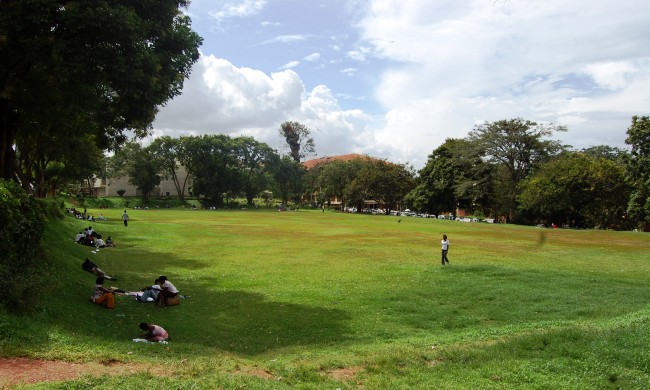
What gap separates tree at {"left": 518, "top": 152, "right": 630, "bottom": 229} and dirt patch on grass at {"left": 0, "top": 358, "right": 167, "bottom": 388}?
60.0 meters

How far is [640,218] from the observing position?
53.8m

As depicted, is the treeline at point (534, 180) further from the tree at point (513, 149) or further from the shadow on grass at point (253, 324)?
the shadow on grass at point (253, 324)

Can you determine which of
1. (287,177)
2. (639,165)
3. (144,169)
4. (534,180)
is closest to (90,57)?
(639,165)

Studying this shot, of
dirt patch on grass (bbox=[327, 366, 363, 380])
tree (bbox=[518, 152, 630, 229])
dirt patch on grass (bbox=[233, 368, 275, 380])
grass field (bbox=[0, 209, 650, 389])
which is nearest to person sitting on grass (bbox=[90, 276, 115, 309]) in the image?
grass field (bbox=[0, 209, 650, 389])

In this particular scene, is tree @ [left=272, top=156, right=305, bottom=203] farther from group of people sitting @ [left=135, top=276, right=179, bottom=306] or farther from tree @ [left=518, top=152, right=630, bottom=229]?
group of people sitting @ [left=135, top=276, right=179, bottom=306]

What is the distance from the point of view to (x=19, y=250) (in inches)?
459

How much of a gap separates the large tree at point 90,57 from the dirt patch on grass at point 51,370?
8606mm

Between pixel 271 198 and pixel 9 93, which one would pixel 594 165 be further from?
pixel 271 198

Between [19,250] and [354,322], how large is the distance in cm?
904

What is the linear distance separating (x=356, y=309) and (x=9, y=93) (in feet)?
42.1

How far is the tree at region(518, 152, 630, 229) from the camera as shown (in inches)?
2232

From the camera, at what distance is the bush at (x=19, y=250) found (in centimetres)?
930

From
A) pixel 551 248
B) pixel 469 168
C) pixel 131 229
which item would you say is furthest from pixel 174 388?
pixel 469 168

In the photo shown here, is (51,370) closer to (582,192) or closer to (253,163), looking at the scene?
(582,192)
